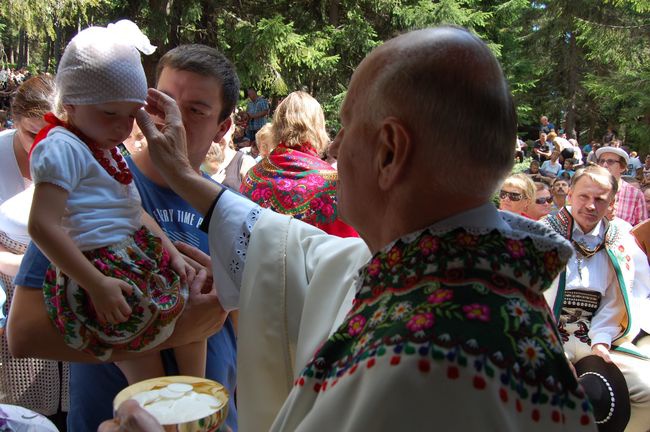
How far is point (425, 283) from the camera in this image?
1001 millimetres

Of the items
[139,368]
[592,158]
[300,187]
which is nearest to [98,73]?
[139,368]

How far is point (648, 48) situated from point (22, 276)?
64.0 feet

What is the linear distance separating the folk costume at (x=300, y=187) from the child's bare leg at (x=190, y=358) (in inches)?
85.6

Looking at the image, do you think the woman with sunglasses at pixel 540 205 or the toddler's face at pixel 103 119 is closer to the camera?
the toddler's face at pixel 103 119

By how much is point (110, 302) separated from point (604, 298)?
3632mm

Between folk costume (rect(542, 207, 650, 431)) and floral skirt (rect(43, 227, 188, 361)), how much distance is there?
3.04 m

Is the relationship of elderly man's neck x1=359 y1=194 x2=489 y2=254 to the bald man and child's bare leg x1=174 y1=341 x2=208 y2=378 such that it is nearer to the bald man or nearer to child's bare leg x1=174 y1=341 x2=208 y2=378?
the bald man

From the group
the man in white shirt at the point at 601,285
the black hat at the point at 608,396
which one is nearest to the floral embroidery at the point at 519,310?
the black hat at the point at 608,396

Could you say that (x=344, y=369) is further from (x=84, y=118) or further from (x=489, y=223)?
(x=84, y=118)

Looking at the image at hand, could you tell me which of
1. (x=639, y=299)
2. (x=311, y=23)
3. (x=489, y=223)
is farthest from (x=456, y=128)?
(x=311, y=23)

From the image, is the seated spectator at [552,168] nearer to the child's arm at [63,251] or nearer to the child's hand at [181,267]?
the child's hand at [181,267]

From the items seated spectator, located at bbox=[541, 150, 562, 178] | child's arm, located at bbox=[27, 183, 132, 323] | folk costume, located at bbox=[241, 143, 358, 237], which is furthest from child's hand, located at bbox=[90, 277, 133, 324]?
seated spectator, located at bbox=[541, 150, 562, 178]

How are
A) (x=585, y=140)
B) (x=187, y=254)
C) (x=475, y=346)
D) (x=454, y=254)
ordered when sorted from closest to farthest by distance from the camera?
(x=475, y=346) → (x=454, y=254) → (x=187, y=254) → (x=585, y=140)

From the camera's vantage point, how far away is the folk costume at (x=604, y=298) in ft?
13.3
